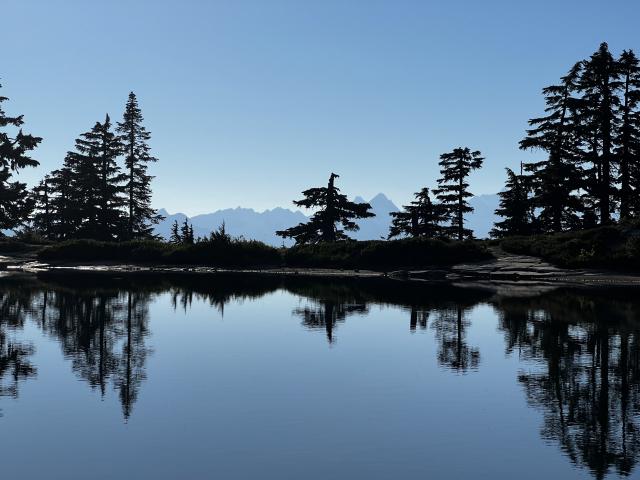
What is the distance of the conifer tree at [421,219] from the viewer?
193 ft

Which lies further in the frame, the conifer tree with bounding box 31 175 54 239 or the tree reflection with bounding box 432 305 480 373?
the conifer tree with bounding box 31 175 54 239

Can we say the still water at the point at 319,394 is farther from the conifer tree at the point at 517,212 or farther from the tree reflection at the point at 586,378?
the conifer tree at the point at 517,212

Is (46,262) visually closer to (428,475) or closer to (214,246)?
(214,246)

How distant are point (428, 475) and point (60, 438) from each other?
180 inches

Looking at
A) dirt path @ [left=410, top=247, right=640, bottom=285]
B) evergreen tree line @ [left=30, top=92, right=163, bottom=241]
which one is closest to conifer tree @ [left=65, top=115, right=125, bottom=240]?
evergreen tree line @ [left=30, top=92, right=163, bottom=241]

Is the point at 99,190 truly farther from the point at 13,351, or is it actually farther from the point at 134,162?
the point at 13,351

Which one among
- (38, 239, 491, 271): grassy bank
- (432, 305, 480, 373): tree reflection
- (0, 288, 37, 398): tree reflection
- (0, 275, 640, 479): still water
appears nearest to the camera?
(0, 275, 640, 479): still water

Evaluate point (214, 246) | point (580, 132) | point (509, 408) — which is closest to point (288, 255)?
point (214, 246)

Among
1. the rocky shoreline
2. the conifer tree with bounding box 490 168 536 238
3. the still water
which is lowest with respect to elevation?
the still water

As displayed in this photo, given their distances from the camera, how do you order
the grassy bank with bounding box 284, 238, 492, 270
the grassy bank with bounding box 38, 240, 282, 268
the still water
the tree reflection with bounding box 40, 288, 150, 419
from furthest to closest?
the grassy bank with bounding box 38, 240, 282, 268 → the grassy bank with bounding box 284, 238, 492, 270 → the tree reflection with bounding box 40, 288, 150, 419 → the still water

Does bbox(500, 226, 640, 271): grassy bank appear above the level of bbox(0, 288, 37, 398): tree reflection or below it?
above

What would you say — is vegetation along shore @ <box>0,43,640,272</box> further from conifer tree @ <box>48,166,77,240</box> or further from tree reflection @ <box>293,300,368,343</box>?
tree reflection @ <box>293,300,368,343</box>

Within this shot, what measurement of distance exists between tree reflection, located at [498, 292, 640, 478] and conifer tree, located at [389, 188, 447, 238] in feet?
123

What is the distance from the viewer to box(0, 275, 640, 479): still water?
7.30 meters
